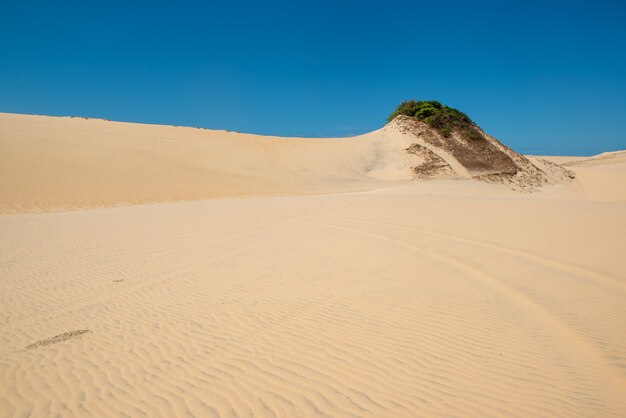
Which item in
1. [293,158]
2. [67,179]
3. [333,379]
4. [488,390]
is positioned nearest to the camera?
[488,390]

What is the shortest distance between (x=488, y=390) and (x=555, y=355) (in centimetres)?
120

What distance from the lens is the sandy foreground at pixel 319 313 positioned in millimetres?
3518

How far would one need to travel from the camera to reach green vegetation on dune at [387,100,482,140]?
3528cm

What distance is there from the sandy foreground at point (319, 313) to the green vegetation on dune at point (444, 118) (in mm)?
22494

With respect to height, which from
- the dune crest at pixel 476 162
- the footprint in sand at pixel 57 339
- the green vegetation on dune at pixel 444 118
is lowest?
the footprint in sand at pixel 57 339

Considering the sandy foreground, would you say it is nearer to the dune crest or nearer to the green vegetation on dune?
the dune crest

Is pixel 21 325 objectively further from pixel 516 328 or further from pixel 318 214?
pixel 318 214

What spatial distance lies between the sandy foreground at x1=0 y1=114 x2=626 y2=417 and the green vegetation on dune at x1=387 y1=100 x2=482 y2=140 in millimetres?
22494

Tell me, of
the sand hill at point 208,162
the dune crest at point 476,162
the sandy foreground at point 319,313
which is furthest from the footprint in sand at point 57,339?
the dune crest at point 476,162

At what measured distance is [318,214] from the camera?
588 inches

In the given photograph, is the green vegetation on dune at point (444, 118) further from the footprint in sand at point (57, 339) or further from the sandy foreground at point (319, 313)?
the footprint in sand at point (57, 339)

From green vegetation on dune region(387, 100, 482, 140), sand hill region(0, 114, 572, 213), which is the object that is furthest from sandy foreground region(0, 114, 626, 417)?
green vegetation on dune region(387, 100, 482, 140)

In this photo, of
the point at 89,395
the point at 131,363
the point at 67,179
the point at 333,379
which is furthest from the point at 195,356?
the point at 67,179

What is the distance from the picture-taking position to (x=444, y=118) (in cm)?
3628
